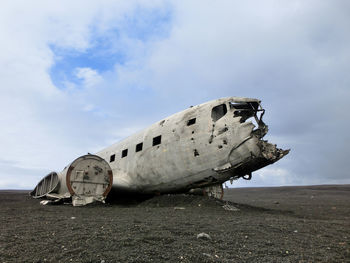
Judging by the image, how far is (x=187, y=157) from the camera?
11781 millimetres

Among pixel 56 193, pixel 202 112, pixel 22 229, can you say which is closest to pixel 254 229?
pixel 22 229

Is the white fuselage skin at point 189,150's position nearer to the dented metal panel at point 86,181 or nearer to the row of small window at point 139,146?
the row of small window at point 139,146

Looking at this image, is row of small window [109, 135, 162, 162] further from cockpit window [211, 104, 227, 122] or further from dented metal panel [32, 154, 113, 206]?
cockpit window [211, 104, 227, 122]

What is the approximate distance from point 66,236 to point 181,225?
111 inches

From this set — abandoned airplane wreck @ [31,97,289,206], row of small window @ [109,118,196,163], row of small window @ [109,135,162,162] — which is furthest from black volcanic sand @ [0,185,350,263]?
row of small window @ [109,135,162,162]

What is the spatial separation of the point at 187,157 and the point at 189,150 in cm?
31

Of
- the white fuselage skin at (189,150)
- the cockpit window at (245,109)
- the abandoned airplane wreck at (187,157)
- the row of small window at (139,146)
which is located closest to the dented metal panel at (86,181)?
the abandoned airplane wreck at (187,157)

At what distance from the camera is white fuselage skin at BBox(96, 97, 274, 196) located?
1076cm

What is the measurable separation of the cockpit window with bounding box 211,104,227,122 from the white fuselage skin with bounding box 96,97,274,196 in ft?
0.35

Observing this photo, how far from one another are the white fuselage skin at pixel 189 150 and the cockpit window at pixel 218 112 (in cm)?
11

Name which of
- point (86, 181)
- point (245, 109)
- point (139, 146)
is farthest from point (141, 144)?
point (245, 109)

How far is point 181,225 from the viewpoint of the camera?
7055 mm

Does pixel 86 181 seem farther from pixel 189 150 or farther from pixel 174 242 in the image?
pixel 174 242

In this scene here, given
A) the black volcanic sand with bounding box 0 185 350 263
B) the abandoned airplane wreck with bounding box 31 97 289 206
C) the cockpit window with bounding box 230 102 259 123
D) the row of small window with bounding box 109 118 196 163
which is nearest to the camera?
the black volcanic sand with bounding box 0 185 350 263
